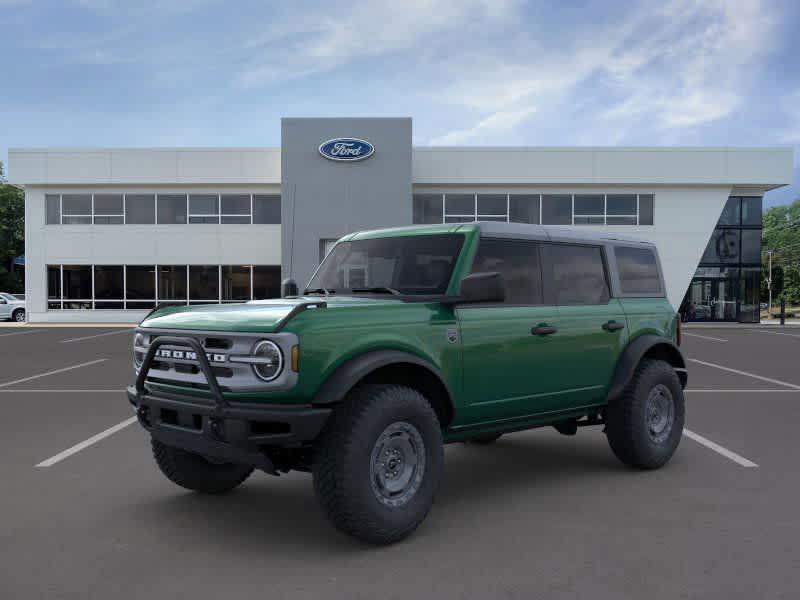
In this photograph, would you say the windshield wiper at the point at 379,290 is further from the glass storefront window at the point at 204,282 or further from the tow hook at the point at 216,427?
the glass storefront window at the point at 204,282


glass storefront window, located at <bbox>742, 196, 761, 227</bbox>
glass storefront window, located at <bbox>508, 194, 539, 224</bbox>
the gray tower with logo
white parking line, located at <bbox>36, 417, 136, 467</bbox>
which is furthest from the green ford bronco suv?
glass storefront window, located at <bbox>742, 196, 761, 227</bbox>

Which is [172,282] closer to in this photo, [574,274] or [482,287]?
[574,274]

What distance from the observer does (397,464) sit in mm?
4234

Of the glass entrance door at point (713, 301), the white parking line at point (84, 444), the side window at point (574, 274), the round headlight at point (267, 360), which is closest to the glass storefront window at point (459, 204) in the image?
the glass entrance door at point (713, 301)

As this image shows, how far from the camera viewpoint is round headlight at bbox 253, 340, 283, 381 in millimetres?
3824

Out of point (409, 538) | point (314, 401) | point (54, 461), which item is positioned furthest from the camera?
point (54, 461)

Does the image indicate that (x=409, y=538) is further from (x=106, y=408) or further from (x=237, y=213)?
(x=237, y=213)

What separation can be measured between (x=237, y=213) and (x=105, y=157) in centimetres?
600

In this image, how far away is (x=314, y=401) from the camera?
12.7ft

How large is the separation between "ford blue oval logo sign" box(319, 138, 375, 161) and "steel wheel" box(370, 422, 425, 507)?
2469cm

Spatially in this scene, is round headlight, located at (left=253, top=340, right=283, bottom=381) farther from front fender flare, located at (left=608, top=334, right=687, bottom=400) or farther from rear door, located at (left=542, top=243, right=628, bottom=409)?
front fender flare, located at (left=608, top=334, right=687, bottom=400)

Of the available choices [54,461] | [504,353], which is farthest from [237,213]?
[504,353]

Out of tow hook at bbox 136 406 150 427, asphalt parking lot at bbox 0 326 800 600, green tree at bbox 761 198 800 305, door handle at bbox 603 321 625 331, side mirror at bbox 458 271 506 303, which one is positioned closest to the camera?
asphalt parking lot at bbox 0 326 800 600

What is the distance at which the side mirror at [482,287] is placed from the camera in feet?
13.9
